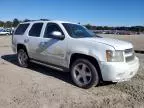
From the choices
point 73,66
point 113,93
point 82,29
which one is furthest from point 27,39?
point 113,93

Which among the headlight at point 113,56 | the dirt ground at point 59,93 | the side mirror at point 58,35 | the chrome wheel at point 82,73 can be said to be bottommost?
the dirt ground at point 59,93

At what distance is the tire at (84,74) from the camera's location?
21.9 feet

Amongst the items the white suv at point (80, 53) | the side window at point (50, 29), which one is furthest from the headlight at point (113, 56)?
the side window at point (50, 29)

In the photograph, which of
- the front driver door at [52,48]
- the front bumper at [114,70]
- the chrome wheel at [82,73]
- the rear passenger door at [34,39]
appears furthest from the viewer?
the rear passenger door at [34,39]

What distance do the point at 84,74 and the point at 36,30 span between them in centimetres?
285

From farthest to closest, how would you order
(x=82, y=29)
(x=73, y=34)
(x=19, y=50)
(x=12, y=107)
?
(x=19, y=50), (x=82, y=29), (x=73, y=34), (x=12, y=107)

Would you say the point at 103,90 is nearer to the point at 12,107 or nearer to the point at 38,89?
the point at 38,89

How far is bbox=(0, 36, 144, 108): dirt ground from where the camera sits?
569cm

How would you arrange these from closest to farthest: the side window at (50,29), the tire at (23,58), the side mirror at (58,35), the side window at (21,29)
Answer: the side mirror at (58,35)
the side window at (50,29)
the tire at (23,58)
the side window at (21,29)

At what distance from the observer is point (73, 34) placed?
24.9 feet

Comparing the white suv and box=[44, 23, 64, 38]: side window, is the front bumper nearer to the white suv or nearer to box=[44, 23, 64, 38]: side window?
the white suv

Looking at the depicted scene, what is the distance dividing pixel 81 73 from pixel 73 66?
0.31 m

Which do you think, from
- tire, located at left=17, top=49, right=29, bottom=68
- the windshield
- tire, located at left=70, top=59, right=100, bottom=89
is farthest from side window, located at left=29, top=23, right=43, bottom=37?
tire, located at left=70, top=59, right=100, bottom=89

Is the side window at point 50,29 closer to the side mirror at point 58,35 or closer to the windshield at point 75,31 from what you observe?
the windshield at point 75,31
